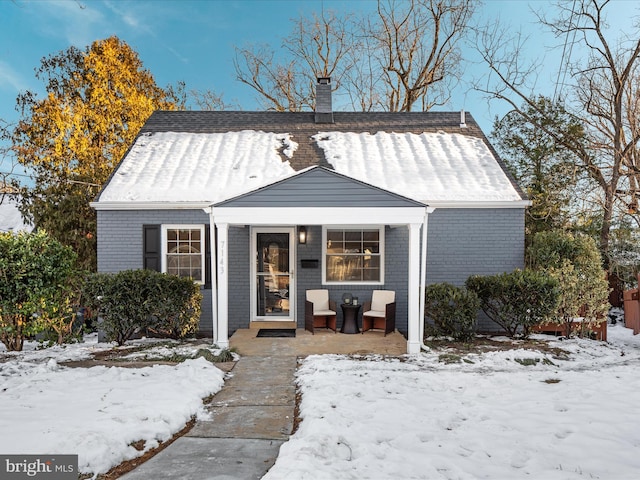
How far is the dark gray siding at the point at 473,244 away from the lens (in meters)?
9.31

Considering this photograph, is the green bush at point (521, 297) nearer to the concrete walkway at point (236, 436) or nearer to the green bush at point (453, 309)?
the green bush at point (453, 309)

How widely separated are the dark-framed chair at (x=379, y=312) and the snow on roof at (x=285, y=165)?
2.07 metres

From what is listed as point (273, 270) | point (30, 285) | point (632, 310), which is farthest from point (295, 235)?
point (632, 310)

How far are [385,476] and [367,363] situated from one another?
3389 millimetres

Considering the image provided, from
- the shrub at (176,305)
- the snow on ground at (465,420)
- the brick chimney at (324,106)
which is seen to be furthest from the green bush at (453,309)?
the brick chimney at (324,106)

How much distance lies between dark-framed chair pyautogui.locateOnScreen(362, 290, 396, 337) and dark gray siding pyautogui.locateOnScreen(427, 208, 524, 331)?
42.3 inches

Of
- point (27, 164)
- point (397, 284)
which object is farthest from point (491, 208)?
point (27, 164)

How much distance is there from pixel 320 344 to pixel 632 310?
8.08 meters

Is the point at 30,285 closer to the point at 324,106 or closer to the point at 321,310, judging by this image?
the point at 321,310

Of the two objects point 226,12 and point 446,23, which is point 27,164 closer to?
point 226,12

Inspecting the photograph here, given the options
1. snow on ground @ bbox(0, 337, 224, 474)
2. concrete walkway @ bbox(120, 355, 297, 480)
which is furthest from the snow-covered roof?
concrete walkway @ bbox(120, 355, 297, 480)

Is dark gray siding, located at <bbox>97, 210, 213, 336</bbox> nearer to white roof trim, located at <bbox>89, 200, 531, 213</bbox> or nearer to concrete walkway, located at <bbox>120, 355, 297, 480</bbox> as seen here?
white roof trim, located at <bbox>89, 200, 531, 213</bbox>

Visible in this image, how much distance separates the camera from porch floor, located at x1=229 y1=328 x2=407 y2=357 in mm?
7379

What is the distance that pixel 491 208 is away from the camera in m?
9.27
